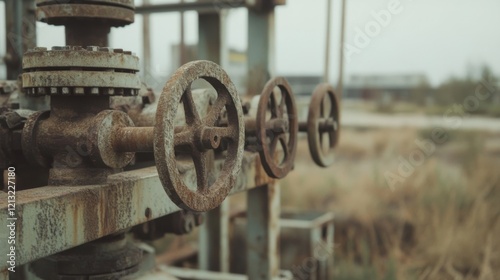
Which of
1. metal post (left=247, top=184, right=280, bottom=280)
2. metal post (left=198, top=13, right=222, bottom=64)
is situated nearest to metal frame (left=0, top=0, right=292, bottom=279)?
metal post (left=247, top=184, right=280, bottom=280)

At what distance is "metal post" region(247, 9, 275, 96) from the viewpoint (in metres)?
2.71

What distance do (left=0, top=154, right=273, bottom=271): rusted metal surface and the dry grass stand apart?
2.58 m

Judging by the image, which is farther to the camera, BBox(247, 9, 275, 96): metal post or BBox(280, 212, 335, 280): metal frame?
BBox(280, 212, 335, 280): metal frame

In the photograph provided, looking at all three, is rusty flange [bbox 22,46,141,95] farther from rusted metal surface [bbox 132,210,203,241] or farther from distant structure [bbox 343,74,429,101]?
distant structure [bbox 343,74,429,101]

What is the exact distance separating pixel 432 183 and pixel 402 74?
97.4ft

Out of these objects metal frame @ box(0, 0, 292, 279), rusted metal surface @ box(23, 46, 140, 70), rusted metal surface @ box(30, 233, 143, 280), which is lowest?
rusted metal surface @ box(30, 233, 143, 280)

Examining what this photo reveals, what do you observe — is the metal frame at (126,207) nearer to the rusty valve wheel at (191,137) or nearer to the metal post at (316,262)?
the rusty valve wheel at (191,137)

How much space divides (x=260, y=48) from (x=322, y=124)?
698mm

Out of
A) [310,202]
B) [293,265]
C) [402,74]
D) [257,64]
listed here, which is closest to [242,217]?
[293,265]

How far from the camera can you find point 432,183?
5754mm

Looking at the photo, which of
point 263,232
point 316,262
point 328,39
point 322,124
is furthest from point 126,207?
point 328,39

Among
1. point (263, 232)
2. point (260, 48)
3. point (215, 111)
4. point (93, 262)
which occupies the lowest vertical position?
point (263, 232)

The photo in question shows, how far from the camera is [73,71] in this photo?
4.79 feet

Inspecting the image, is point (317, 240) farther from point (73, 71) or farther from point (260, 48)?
point (73, 71)
